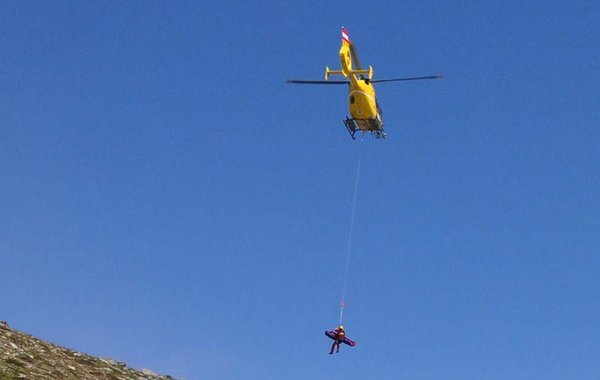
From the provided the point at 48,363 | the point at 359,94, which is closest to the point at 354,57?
the point at 359,94

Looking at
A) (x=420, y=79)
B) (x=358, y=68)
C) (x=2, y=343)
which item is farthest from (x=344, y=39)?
(x=2, y=343)

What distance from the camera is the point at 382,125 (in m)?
65.2

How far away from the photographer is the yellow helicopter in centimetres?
6312

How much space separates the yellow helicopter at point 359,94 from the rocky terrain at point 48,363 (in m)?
26.2

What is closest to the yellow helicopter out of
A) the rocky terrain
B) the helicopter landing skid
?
the helicopter landing skid

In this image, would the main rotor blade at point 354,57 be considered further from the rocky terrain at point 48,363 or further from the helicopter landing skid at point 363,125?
the rocky terrain at point 48,363

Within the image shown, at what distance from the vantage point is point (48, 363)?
3819 centimetres

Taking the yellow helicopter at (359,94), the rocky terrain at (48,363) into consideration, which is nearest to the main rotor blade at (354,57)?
the yellow helicopter at (359,94)

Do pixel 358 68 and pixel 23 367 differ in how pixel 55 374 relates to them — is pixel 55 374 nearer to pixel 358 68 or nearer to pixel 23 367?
pixel 23 367

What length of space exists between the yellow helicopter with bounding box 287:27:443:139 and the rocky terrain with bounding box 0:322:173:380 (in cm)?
2620

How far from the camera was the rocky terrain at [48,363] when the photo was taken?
116 ft

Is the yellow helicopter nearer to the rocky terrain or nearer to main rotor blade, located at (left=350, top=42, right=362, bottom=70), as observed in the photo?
main rotor blade, located at (left=350, top=42, right=362, bottom=70)

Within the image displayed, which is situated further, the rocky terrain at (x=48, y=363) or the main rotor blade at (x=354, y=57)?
the main rotor blade at (x=354, y=57)

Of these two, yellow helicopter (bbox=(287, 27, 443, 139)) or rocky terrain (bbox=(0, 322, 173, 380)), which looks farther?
yellow helicopter (bbox=(287, 27, 443, 139))
